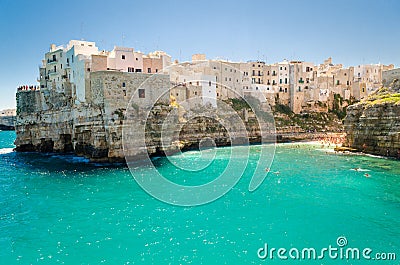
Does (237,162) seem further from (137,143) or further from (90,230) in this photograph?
(90,230)

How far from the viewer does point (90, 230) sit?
52.0 ft

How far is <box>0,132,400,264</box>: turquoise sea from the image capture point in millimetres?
13500

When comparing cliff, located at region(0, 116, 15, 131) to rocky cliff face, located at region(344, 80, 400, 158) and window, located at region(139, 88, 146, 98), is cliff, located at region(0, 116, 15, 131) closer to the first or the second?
window, located at region(139, 88, 146, 98)

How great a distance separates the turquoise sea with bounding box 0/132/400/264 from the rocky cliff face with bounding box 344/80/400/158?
10.1 metres

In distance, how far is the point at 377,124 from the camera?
38.8m

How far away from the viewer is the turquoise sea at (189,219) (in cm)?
1350

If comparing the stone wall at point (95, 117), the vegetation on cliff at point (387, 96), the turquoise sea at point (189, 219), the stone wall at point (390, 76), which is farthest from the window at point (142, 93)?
the stone wall at point (390, 76)

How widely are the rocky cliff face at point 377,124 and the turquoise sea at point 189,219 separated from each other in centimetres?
1009

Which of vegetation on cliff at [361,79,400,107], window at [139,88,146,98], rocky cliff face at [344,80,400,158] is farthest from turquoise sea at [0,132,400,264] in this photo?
vegetation on cliff at [361,79,400,107]

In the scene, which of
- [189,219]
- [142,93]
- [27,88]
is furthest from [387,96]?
[27,88]

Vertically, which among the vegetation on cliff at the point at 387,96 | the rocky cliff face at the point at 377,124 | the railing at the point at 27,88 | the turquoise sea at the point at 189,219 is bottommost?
the turquoise sea at the point at 189,219

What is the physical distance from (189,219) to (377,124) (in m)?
32.5

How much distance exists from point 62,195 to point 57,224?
5911 mm

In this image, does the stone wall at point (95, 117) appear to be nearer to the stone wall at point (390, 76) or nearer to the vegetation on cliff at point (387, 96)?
the vegetation on cliff at point (387, 96)
